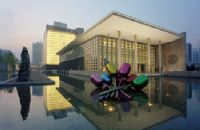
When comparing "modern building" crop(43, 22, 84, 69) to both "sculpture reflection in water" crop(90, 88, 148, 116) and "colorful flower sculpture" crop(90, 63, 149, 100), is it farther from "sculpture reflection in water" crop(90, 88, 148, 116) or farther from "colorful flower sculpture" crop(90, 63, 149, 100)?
"sculpture reflection in water" crop(90, 88, 148, 116)

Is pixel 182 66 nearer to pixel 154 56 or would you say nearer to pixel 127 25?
pixel 154 56

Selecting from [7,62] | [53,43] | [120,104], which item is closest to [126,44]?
[120,104]

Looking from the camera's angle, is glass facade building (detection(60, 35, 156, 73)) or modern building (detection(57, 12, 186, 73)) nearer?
modern building (detection(57, 12, 186, 73))

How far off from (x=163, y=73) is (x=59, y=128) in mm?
40106

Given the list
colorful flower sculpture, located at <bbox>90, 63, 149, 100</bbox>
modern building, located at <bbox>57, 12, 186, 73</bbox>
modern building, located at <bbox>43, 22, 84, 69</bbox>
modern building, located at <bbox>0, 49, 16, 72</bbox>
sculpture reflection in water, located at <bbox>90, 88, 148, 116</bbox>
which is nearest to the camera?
sculpture reflection in water, located at <bbox>90, 88, 148, 116</bbox>

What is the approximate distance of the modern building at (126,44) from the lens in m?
28.8

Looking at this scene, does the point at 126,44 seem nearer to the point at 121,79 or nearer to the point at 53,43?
the point at 121,79

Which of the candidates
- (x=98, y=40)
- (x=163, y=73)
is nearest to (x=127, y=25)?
(x=98, y=40)

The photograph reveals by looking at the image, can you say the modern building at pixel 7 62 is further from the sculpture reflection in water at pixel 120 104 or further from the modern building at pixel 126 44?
the sculpture reflection in water at pixel 120 104

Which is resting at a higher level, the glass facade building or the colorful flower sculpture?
the glass facade building

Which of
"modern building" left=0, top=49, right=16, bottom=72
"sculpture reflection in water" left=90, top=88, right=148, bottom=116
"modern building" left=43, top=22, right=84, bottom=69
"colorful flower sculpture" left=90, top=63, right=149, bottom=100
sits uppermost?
"modern building" left=43, top=22, right=84, bottom=69

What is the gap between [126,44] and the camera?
138ft

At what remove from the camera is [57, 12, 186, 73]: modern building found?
28828 mm

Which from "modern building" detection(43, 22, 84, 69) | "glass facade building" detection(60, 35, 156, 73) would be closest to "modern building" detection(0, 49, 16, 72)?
"glass facade building" detection(60, 35, 156, 73)
